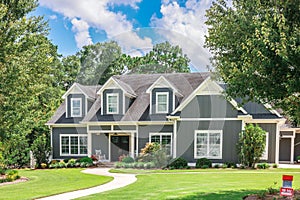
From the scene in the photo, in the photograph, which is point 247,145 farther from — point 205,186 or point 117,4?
point 117,4

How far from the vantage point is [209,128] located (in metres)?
19.0

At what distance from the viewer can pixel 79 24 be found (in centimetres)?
1756

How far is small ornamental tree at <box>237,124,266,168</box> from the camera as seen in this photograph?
57.9ft

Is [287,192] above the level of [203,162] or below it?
above

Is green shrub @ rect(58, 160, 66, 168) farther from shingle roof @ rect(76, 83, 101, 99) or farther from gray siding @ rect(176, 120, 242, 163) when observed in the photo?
gray siding @ rect(176, 120, 242, 163)

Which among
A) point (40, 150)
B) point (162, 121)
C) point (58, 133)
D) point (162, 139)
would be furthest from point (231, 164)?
point (40, 150)

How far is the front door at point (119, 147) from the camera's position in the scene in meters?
22.1

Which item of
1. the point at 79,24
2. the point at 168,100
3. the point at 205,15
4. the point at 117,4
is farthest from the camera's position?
the point at 168,100

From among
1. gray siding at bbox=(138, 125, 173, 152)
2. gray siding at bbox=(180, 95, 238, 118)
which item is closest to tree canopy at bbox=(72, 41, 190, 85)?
gray siding at bbox=(180, 95, 238, 118)

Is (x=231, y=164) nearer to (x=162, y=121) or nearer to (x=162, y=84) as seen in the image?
(x=162, y=121)

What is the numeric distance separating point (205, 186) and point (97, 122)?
1240 cm

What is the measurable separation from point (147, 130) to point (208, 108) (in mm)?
4477

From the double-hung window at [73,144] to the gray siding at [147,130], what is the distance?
4344 mm

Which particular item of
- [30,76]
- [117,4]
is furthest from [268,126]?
[30,76]
